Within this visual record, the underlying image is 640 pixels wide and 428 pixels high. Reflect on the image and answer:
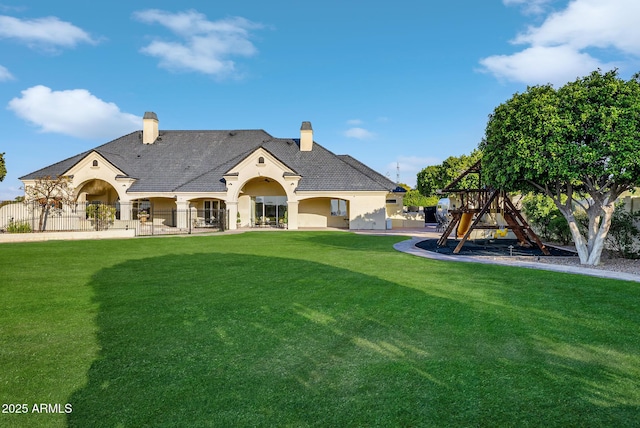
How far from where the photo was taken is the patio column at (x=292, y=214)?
3084 centimetres

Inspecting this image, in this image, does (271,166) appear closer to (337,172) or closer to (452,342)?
(337,172)

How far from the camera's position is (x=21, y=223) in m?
25.7

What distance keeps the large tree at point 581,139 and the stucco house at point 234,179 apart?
18.4 metres

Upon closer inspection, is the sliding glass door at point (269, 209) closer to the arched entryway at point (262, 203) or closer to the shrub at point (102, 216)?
the arched entryway at point (262, 203)

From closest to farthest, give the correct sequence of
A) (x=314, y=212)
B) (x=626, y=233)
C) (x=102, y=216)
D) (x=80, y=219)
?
(x=626, y=233), (x=102, y=216), (x=80, y=219), (x=314, y=212)

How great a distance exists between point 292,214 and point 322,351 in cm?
2619

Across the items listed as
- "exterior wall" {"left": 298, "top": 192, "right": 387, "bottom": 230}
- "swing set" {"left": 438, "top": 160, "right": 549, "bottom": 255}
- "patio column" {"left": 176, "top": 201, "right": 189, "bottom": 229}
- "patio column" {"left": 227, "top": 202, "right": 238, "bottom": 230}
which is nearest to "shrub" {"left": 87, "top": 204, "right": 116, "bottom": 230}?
"patio column" {"left": 176, "top": 201, "right": 189, "bottom": 229}

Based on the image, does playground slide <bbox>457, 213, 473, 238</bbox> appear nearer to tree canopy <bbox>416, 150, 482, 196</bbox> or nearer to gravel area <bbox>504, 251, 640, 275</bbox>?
gravel area <bbox>504, 251, 640, 275</bbox>

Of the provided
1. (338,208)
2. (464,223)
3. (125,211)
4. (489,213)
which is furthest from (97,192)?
(489,213)

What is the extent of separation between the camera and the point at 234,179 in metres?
31.1

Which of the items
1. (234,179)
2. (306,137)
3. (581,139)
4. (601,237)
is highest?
(306,137)

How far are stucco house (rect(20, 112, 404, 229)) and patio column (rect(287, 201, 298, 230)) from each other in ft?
0.27

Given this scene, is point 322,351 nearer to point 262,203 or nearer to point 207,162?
point 262,203

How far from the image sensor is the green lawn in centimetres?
368
